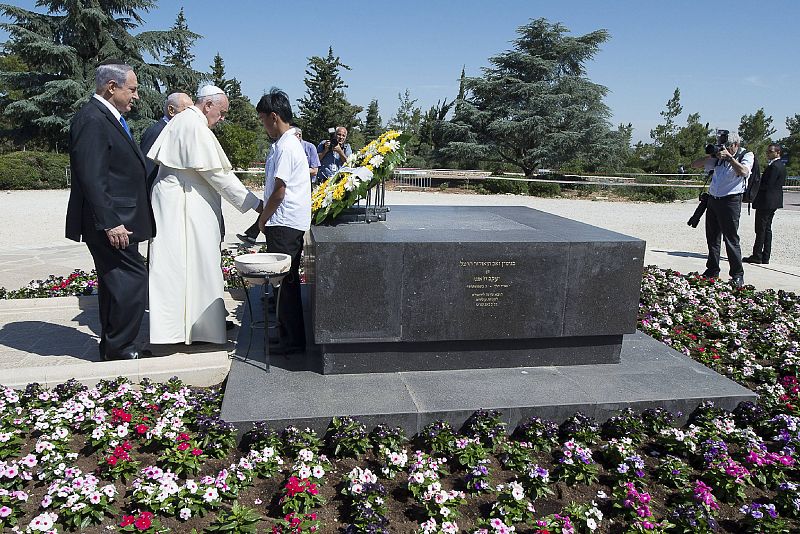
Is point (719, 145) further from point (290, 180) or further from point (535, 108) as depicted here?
point (535, 108)

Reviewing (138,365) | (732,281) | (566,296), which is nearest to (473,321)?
(566,296)

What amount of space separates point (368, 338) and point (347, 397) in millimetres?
449

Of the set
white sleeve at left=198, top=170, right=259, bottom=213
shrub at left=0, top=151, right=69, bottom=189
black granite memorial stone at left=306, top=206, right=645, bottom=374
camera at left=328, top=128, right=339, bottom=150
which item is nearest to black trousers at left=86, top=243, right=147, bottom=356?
white sleeve at left=198, top=170, right=259, bottom=213

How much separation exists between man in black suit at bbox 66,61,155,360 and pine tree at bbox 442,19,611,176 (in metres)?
29.3

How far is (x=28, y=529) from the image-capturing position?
8.30 feet

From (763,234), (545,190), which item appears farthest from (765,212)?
(545,190)

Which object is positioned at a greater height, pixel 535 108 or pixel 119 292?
pixel 535 108

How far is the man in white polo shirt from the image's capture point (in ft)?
13.4

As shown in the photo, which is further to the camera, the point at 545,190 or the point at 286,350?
the point at 545,190

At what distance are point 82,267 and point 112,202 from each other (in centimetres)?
440

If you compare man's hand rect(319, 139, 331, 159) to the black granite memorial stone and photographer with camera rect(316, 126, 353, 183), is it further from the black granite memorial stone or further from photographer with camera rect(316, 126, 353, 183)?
the black granite memorial stone

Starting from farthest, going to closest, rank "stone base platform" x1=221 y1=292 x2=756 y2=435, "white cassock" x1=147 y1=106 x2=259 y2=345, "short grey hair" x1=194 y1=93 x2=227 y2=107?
"short grey hair" x1=194 y1=93 x2=227 y2=107 < "white cassock" x1=147 y1=106 x2=259 y2=345 < "stone base platform" x1=221 y1=292 x2=756 y2=435

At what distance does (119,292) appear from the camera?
423 centimetres

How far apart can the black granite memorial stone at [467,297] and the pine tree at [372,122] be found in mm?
42982
